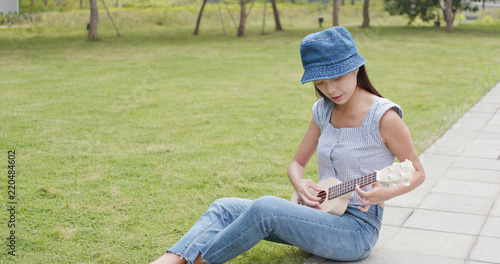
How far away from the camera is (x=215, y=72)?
41.4ft

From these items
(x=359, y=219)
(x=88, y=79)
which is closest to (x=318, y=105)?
(x=359, y=219)

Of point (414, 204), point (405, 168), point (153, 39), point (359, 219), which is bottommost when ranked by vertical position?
point (153, 39)

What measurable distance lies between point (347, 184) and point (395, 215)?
126 centimetres

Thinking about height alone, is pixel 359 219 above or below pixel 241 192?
above

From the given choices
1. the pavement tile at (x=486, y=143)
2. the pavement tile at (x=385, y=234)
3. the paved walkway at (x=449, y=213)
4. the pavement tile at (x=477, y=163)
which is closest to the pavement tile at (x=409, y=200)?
the paved walkway at (x=449, y=213)

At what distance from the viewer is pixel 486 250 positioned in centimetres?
339

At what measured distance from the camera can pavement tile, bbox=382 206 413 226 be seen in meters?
3.90

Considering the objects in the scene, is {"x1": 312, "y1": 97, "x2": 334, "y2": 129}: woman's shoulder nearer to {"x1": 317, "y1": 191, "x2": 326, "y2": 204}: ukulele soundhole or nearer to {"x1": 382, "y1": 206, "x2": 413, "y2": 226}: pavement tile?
{"x1": 317, "y1": 191, "x2": 326, "y2": 204}: ukulele soundhole

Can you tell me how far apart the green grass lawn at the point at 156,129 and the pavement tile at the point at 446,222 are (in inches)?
37.4

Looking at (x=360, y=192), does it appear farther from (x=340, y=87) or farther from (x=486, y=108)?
(x=486, y=108)

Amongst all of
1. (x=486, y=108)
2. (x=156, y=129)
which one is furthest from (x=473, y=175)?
(x=156, y=129)

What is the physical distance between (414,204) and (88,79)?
8.34 m

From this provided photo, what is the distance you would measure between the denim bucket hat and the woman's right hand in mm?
600

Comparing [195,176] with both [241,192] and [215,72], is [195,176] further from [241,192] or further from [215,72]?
[215,72]
